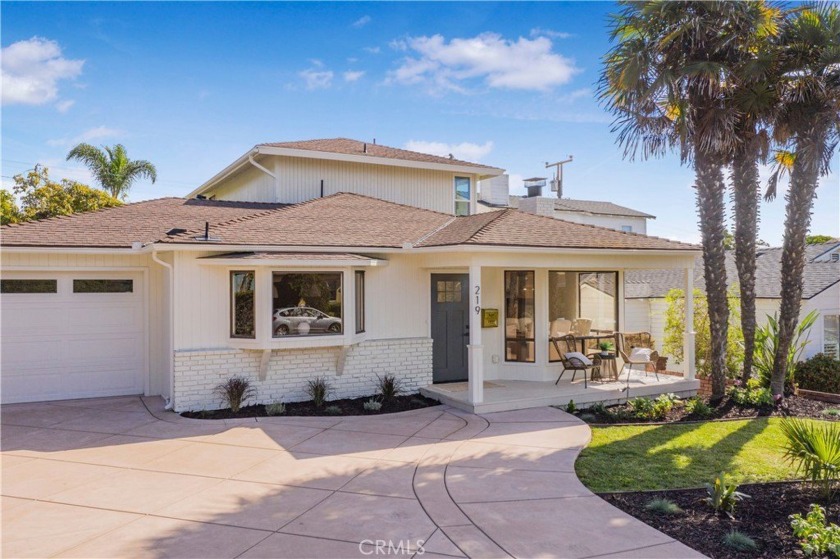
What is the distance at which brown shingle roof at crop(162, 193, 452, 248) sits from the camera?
34.5 feet

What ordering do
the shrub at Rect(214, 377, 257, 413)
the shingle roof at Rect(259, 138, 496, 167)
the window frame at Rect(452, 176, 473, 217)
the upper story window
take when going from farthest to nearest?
1. the upper story window
2. the window frame at Rect(452, 176, 473, 217)
3. the shingle roof at Rect(259, 138, 496, 167)
4. the shrub at Rect(214, 377, 257, 413)

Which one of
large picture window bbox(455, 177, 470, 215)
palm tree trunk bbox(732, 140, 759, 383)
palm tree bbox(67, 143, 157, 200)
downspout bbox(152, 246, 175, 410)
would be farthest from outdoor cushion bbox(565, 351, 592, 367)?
palm tree bbox(67, 143, 157, 200)

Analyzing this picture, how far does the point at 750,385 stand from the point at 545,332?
4.48 m

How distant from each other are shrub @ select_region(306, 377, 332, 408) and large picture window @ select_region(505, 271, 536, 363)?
4135 millimetres

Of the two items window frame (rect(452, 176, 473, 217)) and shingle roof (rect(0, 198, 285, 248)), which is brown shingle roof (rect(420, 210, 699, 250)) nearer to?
window frame (rect(452, 176, 473, 217))

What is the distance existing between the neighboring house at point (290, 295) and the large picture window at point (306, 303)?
0.02 m

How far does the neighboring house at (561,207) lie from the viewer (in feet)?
84.1

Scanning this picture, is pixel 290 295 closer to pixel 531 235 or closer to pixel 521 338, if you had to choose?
pixel 531 235

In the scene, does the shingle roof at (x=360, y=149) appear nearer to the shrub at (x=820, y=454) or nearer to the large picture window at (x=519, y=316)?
the large picture window at (x=519, y=316)

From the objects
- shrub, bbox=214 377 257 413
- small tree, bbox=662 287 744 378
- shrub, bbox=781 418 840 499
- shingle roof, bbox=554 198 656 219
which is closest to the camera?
shrub, bbox=781 418 840 499

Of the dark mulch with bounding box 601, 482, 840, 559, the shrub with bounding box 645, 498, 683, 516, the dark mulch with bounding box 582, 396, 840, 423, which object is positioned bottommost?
the dark mulch with bounding box 582, 396, 840, 423

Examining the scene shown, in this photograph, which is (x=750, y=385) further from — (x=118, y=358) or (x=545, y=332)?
(x=118, y=358)

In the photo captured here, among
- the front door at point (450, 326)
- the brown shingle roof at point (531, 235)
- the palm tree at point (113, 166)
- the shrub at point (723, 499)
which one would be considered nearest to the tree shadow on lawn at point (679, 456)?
the shrub at point (723, 499)

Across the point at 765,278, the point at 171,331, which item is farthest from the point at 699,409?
the point at 765,278
